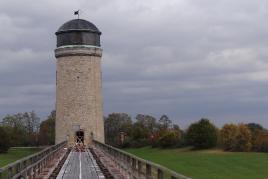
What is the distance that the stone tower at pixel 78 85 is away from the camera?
1989 inches

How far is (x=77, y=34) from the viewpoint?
171 ft

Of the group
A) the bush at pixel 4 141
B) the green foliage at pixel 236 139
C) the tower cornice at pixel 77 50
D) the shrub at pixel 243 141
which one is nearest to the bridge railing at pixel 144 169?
the tower cornice at pixel 77 50

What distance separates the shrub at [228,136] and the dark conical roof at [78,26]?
23.1 meters

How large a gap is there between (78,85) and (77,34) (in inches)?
183

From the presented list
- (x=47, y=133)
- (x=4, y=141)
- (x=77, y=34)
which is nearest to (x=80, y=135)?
(x=77, y=34)

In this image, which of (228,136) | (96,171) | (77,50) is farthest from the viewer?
(228,136)

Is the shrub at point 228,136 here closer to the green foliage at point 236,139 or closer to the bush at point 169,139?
the green foliage at point 236,139

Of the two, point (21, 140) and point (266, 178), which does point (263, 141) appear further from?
point (21, 140)

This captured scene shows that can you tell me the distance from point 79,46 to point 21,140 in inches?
1561

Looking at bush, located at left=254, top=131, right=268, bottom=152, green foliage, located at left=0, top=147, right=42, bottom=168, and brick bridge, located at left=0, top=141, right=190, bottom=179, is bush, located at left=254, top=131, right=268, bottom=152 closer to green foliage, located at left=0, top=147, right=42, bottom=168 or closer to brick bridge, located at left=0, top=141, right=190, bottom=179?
green foliage, located at left=0, top=147, right=42, bottom=168

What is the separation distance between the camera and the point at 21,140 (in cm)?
8775

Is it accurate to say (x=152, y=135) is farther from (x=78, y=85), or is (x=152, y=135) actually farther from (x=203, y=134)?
(x=78, y=85)

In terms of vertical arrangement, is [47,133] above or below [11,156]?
above

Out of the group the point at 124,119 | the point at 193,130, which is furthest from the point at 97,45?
the point at 124,119
